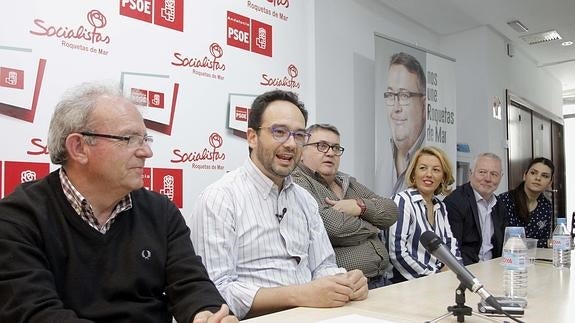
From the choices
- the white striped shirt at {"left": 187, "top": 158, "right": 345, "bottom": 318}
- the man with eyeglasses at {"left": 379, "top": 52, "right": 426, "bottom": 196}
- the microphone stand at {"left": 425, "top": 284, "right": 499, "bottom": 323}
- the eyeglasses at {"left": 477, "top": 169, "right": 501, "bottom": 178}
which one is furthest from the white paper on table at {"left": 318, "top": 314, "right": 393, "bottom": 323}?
the man with eyeglasses at {"left": 379, "top": 52, "right": 426, "bottom": 196}

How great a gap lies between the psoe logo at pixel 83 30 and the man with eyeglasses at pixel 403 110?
263 centimetres

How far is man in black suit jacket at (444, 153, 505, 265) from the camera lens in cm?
316

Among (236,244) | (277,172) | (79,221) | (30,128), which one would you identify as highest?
(30,128)

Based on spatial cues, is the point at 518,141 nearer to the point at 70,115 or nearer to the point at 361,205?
the point at 361,205

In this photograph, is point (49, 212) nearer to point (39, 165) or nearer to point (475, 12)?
point (39, 165)

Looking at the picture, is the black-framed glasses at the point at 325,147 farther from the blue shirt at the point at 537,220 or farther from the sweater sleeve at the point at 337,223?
the blue shirt at the point at 537,220

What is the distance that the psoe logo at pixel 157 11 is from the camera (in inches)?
95.9

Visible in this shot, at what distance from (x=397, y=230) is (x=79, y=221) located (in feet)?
5.93

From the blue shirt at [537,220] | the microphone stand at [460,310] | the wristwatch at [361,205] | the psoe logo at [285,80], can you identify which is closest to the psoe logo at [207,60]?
the psoe logo at [285,80]

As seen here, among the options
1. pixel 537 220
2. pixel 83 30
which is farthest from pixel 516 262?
pixel 537 220

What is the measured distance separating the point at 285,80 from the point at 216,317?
233 cm

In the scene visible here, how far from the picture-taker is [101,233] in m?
1.29

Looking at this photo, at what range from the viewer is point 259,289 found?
5.02 feet

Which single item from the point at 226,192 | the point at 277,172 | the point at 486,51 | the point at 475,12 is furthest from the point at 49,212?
the point at 486,51
